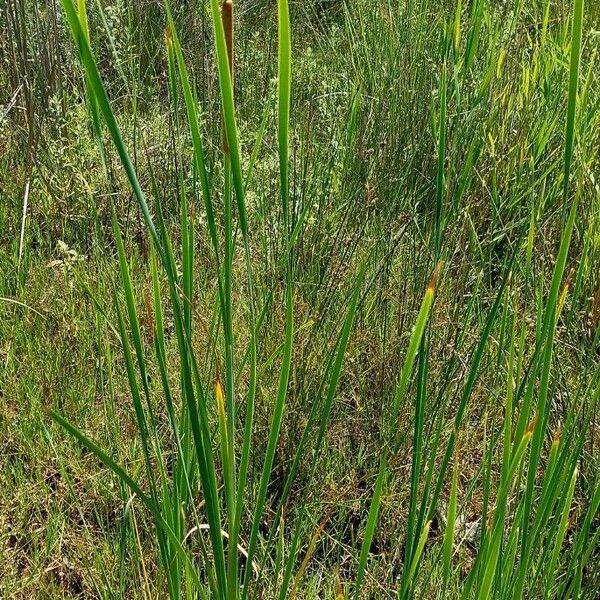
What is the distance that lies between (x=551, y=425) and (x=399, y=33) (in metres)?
1.52

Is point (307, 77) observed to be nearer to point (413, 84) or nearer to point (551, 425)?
point (413, 84)

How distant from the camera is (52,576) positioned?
1.15m

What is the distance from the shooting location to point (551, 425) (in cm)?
131

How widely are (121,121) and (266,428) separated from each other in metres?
1.53

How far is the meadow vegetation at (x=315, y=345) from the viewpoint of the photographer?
0.57m

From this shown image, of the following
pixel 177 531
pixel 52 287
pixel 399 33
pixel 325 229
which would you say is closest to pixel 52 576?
pixel 177 531

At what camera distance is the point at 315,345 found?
4.79 ft

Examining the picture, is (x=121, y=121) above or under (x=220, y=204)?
above

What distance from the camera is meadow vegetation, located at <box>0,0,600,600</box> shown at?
571mm

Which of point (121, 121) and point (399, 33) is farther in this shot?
point (121, 121)

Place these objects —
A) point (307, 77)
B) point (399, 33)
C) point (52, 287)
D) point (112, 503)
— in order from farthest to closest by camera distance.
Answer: point (307, 77)
point (399, 33)
point (52, 287)
point (112, 503)

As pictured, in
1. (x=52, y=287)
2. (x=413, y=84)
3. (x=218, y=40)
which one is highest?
(x=218, y=40)

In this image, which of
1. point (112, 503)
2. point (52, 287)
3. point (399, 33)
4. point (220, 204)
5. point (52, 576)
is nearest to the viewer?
point (52, 576)

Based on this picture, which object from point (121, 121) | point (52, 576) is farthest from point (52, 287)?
point (121, 121)
